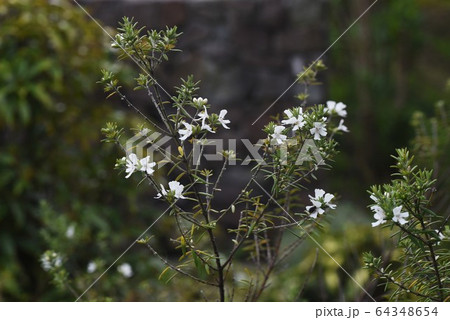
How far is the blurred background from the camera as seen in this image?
7.16ft

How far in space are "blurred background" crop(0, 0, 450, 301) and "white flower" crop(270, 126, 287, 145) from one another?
784mm

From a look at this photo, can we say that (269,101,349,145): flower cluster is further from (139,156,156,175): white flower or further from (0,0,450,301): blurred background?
(0,0,450,301): blurred background

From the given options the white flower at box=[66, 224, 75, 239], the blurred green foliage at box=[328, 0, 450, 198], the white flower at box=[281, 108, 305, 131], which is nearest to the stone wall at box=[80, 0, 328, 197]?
the blurred green foliage at box=[328, 0, 450, 198]

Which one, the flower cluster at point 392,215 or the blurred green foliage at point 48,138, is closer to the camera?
the flower cluster at point 392,215

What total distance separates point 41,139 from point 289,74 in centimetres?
134

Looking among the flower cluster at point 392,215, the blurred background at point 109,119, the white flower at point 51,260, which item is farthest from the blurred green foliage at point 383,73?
the flower cluster at point 392,215

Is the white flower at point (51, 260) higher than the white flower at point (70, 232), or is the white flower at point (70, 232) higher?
the white flower at point (70, 232)

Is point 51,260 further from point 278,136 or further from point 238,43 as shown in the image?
point 238,43

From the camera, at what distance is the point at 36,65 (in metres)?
2.36

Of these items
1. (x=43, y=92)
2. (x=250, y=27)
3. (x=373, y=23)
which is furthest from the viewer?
(x=373, y=23)

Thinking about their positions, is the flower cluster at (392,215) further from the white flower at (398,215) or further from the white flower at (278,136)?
the white flower at (278,136)

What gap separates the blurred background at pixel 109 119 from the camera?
2.18 m
